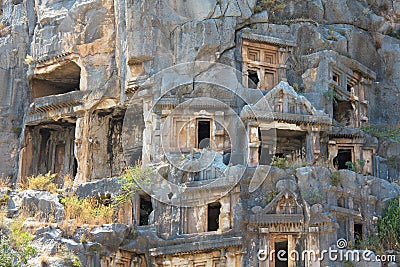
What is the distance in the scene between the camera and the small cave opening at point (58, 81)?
40.5 meters

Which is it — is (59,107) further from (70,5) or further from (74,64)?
(70,5)

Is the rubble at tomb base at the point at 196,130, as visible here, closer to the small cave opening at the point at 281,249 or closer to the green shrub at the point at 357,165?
the small cave opening at the point at 281,249

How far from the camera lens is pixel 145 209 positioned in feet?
110

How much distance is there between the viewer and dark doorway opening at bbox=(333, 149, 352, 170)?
37366 mm

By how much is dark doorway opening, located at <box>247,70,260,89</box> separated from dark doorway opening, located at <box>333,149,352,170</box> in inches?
195

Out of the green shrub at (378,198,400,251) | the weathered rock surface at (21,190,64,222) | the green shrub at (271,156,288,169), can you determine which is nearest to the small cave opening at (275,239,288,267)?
the green shrub at (271,156,288,169)

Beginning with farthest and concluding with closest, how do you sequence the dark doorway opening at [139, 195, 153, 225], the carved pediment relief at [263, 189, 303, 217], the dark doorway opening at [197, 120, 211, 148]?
the dark doorway opening at [197, 120, 211, 148] → the dark doorway opening at [139, 195, 153, 225] → the carved pediment relief at [263, 189, 303, 217]

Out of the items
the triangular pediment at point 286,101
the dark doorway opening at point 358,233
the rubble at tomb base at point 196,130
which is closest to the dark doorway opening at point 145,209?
the rubble at tomb base at point 196,130

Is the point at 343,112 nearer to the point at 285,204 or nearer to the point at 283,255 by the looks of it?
the point at 285,204

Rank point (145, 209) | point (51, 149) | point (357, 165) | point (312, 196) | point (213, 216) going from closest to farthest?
point (312, 196), point (213, 216), point (145, 209), point (357, 165), point (51, 149)

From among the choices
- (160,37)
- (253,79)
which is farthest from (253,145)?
(160,37)

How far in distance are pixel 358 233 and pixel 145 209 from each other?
28.3 ft

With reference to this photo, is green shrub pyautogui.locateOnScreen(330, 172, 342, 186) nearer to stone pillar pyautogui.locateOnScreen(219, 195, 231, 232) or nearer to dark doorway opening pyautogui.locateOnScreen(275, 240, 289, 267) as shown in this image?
dark doorway opening pyautogui.locateOnScreen(275, 240, 289, 267)

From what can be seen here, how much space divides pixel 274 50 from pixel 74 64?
→ 9730 millimetres
